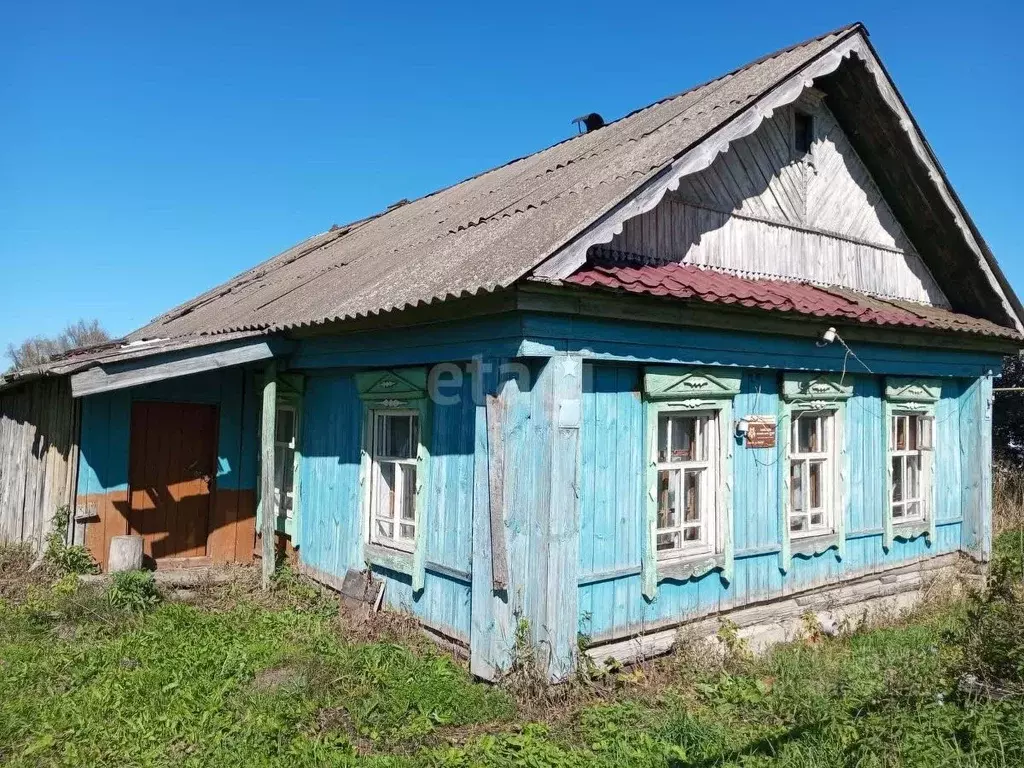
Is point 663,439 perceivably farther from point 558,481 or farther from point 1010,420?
point 1010,420

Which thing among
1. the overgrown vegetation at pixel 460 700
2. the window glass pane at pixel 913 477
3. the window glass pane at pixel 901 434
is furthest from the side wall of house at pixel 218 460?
the window glass pane at pixel 913 477

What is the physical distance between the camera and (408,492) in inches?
272

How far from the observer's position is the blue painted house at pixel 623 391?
5.40 m

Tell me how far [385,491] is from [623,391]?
8.50 ft

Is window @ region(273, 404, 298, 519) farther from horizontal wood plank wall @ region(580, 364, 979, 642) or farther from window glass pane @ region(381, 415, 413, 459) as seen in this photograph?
horizontal wood plank wall @ region(580, 364, 979, 642)

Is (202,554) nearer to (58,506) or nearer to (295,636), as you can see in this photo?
(58,506)

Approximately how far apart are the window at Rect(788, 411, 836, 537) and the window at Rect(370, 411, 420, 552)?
3670mm

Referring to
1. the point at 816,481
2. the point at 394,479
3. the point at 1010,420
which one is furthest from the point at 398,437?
the point at 1010,420

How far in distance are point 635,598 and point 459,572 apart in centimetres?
140

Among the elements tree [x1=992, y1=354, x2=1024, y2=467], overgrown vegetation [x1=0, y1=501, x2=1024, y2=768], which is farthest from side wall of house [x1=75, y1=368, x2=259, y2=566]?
tree [x1=992, y1=354, x2=1024, y2=467]

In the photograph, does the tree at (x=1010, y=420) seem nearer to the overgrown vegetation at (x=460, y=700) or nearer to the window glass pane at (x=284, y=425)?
the overgrown vegetation at (x=460, y=700)

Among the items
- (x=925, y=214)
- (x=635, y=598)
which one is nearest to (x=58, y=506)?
(x=635, y=598)

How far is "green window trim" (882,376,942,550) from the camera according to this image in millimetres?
8078

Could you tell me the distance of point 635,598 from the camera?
5.85 meters
